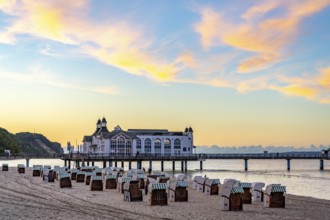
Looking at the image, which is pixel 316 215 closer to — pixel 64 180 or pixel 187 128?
pixel 64 180

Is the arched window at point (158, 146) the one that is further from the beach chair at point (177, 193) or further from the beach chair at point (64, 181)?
the beach chair at point (177, 193)

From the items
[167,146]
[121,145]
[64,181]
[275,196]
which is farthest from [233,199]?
[167,146]

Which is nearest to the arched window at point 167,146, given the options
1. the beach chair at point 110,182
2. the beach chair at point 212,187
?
the beach chair at point 110,182

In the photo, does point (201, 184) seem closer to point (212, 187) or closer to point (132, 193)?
point (212, 187)

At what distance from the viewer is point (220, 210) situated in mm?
18891

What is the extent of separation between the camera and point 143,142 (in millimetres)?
98375

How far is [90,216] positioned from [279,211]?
295 inches

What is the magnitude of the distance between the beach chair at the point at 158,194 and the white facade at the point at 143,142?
244 feet

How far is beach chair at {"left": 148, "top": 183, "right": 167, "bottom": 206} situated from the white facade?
74369mm

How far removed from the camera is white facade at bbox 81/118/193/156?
312 feet

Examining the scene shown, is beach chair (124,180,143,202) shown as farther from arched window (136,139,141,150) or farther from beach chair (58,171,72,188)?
arched window (136,139,141,150)

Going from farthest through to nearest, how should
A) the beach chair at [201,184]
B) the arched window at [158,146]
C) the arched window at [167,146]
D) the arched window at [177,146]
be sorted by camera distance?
→ the arched window at [177,146]
the arched window at [167,146]
the arched window at [158,146]
the beach chair at [201,184]

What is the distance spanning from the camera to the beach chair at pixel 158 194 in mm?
20047

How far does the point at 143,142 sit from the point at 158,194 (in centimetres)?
7834
